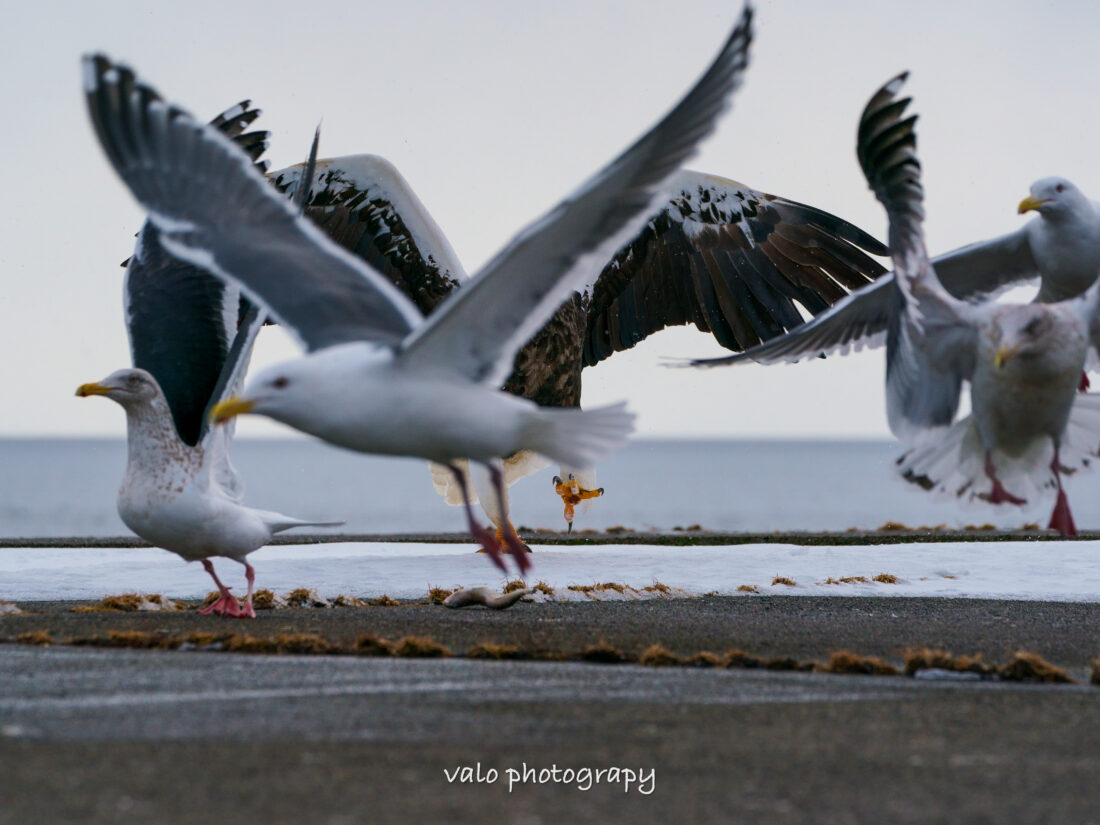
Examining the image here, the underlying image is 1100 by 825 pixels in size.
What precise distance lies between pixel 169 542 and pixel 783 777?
4107 mm

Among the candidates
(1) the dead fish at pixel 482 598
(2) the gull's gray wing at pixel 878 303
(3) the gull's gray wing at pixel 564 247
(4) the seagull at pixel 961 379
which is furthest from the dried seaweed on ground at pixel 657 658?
(1) the dead fish at pixel 482 598

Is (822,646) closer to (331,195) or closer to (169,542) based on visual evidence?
(169,542)

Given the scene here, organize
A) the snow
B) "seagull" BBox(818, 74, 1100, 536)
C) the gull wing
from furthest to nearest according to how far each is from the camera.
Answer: the gull wing → the snow → "seagull" BBox(818, 74, 1100, 536)

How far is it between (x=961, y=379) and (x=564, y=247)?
2163mm

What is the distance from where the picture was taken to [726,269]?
11055 mm

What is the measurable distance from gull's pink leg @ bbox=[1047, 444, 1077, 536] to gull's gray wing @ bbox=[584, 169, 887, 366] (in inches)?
186

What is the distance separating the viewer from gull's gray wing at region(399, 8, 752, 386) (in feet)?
13.3

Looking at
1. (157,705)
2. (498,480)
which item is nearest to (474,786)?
(157,705)

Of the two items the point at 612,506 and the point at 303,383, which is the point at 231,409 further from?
the point at 612,506

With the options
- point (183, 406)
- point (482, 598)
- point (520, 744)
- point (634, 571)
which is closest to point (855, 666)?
point (520, 744)

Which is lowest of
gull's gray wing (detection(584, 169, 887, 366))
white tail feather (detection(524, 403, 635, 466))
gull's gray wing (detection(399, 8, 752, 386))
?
white tail feather (detection(524, 403, 635, 466))

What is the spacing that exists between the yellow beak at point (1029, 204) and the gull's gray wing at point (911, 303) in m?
0.70

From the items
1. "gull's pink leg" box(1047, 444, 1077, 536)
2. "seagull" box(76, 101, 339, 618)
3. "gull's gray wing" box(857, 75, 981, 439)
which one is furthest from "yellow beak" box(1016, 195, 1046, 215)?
"seagull" box(76, 101, 339, 618)

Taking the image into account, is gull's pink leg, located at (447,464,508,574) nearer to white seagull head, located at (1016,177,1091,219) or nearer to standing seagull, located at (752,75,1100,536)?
standing seagull, located at (752,75,1100,536)
